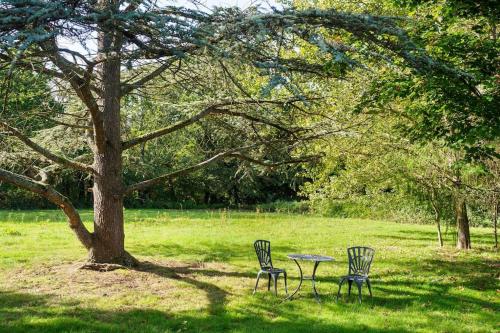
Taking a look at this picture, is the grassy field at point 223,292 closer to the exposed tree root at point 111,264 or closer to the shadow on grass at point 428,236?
the exposed tree root at point 111,264

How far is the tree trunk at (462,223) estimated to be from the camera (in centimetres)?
1287

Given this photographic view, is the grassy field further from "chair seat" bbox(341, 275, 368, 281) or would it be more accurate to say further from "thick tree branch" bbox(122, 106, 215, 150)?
"thick tree branch" bbox(122, 106, 215, 150)

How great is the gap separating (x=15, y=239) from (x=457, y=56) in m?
12.2

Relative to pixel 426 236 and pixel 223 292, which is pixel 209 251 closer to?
pixel 223 292

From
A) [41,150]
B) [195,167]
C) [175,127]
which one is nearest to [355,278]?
[195,167]

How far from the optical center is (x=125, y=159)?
11.5m

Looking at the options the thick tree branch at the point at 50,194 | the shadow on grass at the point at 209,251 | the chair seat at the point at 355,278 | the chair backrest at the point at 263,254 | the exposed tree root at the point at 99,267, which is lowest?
the shadow on grass at the point at 209,251

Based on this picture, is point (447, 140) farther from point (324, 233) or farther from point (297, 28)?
point (324, 233)

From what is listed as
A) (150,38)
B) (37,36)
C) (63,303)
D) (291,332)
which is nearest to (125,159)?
(63,303)

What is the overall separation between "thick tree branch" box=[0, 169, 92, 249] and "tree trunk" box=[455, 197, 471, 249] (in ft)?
28.5

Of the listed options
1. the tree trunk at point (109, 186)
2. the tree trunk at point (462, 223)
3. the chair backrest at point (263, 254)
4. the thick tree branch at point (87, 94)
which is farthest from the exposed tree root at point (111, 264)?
the tree trunk at point (462, 223)

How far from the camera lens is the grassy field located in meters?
6.61

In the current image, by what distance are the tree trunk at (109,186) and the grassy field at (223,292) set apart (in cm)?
60

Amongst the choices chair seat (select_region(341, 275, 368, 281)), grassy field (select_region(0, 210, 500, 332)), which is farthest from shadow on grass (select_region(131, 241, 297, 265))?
chair seat (select_region(341, 275, 368, 281))
